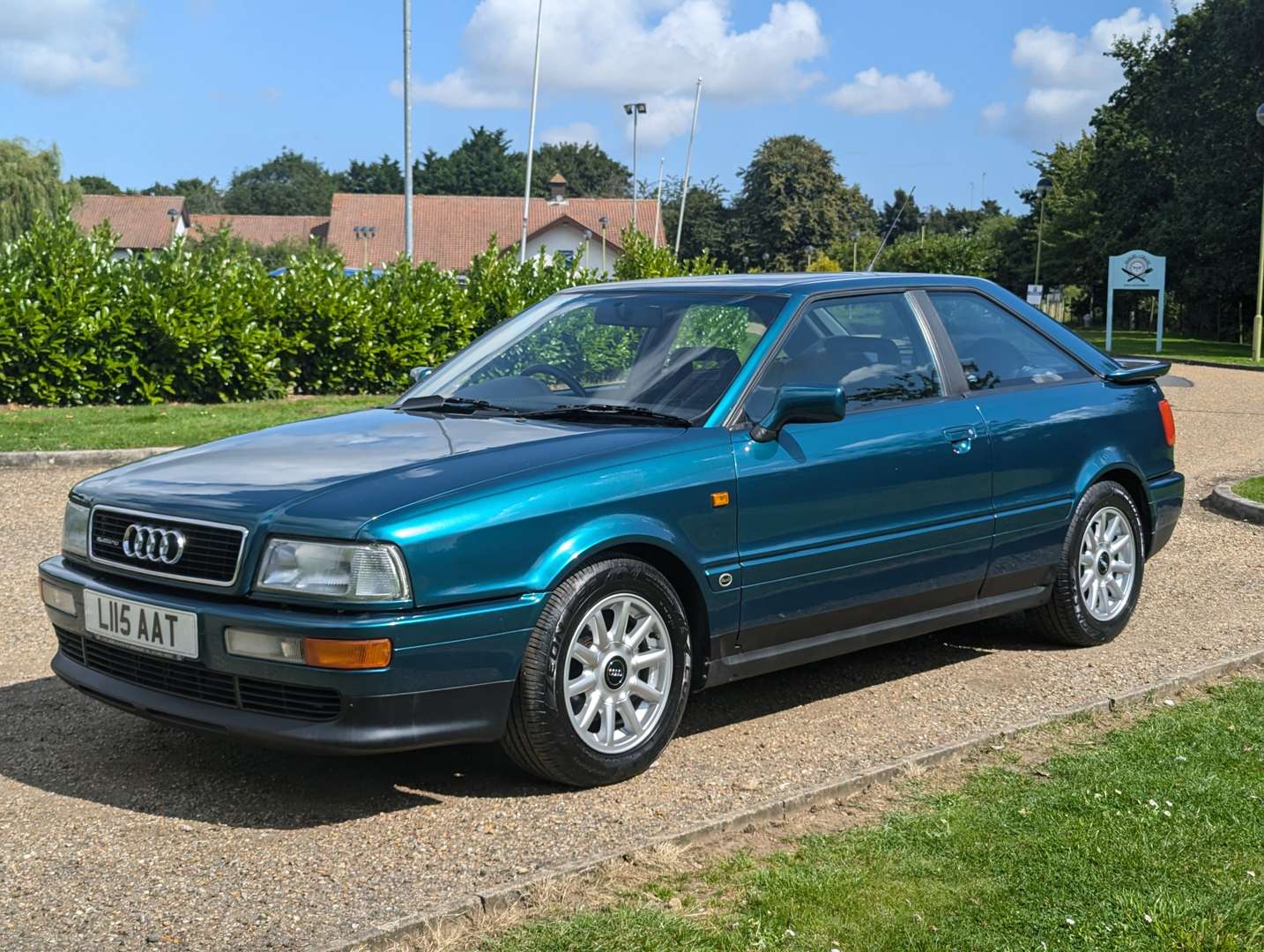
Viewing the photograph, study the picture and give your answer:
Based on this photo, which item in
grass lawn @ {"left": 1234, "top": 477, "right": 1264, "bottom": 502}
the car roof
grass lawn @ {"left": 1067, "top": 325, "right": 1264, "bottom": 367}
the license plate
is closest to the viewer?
the license plate

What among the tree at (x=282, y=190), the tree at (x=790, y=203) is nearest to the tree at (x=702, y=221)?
the tree at (x=790, y=203)

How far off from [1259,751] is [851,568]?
4.98 ft

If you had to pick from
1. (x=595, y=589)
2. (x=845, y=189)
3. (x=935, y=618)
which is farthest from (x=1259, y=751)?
(x=845, y=189)

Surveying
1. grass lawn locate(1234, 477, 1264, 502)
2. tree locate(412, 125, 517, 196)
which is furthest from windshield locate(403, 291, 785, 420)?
tree locate(412, 125, 517, 196)

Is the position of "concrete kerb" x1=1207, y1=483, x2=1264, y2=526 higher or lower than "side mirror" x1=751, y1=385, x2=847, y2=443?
lower

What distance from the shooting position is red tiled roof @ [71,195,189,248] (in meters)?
104

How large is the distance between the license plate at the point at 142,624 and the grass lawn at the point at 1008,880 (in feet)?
4.62

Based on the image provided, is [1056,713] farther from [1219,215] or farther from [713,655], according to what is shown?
[1219,215]

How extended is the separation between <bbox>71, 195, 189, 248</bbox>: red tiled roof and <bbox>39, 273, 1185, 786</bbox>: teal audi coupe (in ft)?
334

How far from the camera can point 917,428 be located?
566cm

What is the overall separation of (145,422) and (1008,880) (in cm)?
1330

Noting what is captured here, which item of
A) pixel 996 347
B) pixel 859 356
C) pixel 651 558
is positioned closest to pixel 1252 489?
pixel 996 347

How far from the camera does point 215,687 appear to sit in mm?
4359

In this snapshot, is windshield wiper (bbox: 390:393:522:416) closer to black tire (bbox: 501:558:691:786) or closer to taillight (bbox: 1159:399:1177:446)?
black tire (bbox: 501:558:691:786)
